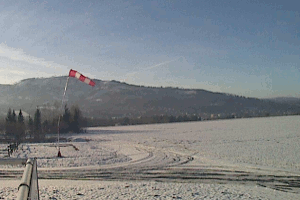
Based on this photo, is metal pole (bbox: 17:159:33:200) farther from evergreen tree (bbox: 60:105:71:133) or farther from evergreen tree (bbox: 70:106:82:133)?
evergreen tree (bbox: 70:106:82:133)

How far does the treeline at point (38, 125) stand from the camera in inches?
2704

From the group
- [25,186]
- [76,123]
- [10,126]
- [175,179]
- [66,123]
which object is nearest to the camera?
[25,186]

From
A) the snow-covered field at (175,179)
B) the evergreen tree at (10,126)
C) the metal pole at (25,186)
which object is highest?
the metal pole at (25,186)

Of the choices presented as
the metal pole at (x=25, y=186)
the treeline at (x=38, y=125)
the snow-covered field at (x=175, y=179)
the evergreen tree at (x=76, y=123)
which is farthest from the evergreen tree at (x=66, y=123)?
the metal pole at (x=25, y=186)

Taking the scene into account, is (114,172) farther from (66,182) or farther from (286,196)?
(286,196)

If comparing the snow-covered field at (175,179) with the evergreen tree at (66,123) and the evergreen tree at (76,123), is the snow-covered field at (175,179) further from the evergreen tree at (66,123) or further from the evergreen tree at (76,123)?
the evergreen tree at (76,123)

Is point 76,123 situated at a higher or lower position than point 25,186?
lower

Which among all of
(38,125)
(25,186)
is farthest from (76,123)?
(25,186)

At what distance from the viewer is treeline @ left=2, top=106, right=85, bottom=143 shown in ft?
225

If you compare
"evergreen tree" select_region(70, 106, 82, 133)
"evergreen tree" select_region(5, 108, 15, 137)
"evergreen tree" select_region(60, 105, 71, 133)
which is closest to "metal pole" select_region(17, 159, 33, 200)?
"evergreen tree" select_region(5, 108, 15, 137)

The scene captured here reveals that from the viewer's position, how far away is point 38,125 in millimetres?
74312

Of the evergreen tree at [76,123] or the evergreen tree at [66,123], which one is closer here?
the evergreen tree at [66,123]

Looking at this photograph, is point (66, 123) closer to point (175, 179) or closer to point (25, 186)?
point (175, 179)

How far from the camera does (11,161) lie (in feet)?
18.1
